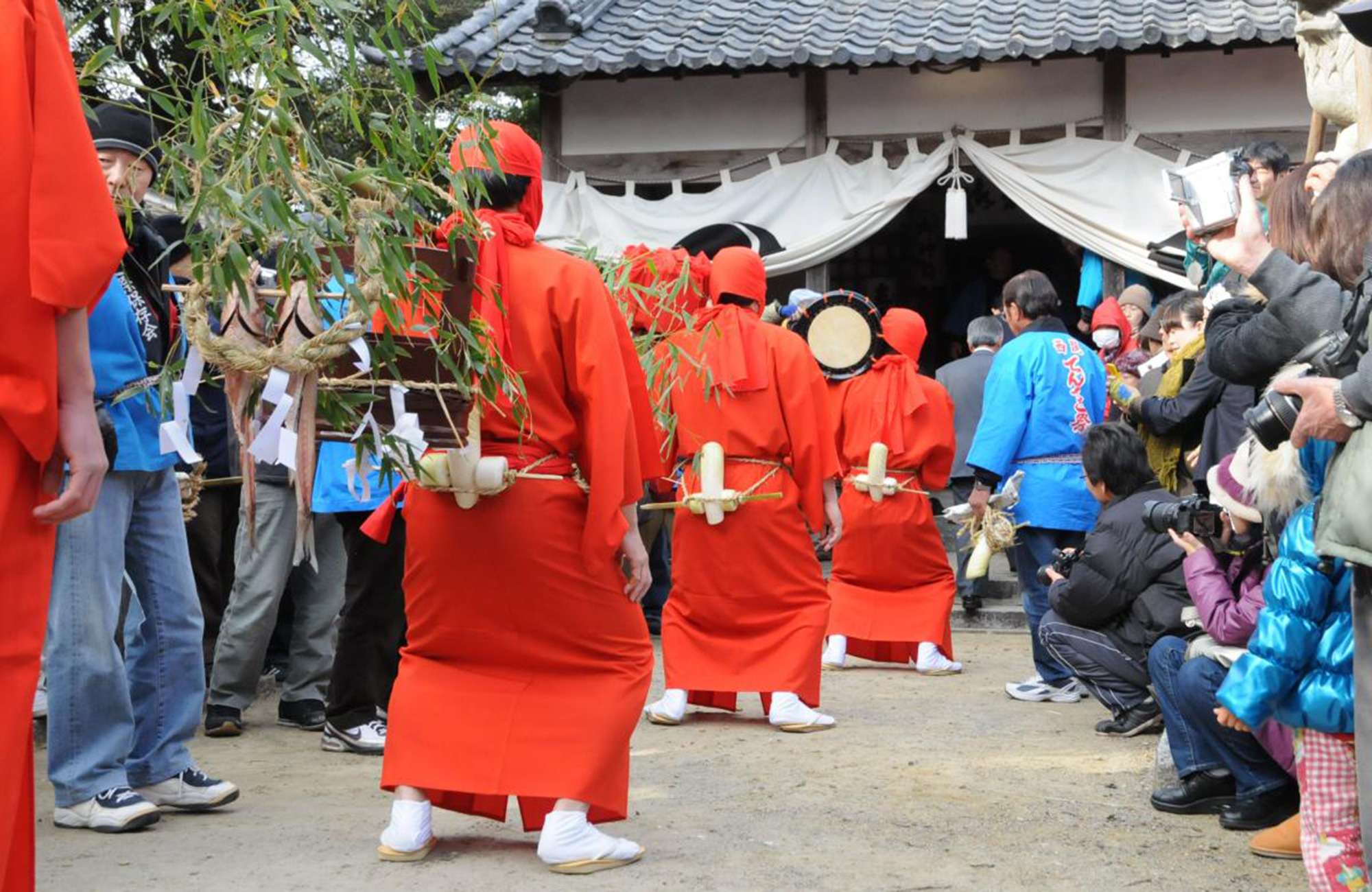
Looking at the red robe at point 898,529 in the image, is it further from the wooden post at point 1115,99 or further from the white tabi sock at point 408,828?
the white tabi sock at point 408,828

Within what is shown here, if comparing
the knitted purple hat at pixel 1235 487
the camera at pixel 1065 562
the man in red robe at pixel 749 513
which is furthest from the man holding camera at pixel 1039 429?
the knitted purple hat at pixel 1235 487

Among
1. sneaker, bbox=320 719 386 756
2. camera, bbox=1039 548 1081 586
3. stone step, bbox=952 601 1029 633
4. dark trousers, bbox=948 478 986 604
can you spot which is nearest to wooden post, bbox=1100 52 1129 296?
dark trousers, bbox=948 478 986 604

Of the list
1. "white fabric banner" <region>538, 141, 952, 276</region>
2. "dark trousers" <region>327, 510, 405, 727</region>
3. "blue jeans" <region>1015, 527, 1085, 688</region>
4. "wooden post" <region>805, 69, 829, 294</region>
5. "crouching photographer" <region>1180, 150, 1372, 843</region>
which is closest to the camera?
"crouching photographer" <region>1180, 150, 1372, 843</region>

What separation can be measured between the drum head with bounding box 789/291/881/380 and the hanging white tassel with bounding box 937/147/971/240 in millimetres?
2518

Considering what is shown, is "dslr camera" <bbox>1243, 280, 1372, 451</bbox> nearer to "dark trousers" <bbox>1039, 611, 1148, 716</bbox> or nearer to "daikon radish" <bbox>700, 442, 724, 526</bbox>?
"dark trousers" <bbox>1039, 611, 1148, 716</bbox>

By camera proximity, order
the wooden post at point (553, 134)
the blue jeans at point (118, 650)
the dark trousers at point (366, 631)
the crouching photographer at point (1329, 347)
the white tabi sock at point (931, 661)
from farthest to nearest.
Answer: the wooden post at point (553, 134)
the white tabi sock at point (931, 661)
the dark trousers at point (366, 631)
the blue jeans at point (118, 650)
the crouching photographer at point (1329, 347)

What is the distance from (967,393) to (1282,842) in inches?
245

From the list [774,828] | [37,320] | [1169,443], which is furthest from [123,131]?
[1169,443]

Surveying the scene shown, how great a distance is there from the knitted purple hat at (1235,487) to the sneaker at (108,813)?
10.6 ft

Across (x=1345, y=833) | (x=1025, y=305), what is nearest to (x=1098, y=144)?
(x=1025, y=305)

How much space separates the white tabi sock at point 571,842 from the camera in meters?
4.28

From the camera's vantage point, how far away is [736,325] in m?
6.85

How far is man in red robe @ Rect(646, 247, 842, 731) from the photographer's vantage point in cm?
678

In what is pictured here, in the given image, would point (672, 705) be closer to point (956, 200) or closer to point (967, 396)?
point (967, 396)
